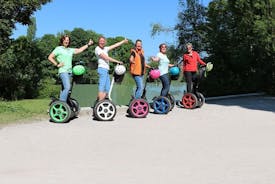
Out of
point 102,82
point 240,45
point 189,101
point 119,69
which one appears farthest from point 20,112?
point 240,45

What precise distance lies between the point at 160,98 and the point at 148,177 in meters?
6.77

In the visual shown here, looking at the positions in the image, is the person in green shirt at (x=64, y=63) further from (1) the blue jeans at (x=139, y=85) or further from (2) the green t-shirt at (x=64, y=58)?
(1) the blue jeans at (x=139, y=85)

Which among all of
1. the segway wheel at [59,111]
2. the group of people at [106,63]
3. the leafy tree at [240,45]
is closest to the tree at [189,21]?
the leafy tree at [240,45]

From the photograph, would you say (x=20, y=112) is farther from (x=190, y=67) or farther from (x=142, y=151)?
(x=142, y=151)

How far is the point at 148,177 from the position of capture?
6371 millimetres

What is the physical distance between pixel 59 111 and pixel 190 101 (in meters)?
4.58

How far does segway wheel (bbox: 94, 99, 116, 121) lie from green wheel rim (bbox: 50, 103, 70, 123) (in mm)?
689

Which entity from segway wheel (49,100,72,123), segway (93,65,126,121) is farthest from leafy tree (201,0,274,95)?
segway wheel (49,100,72,123)

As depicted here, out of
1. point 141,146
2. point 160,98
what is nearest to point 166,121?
point 160,98

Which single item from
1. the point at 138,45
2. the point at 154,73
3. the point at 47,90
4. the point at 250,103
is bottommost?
the point at 250,103

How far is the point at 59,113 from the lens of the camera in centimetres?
1105

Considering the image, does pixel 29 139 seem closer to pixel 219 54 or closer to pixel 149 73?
pixel 149 73

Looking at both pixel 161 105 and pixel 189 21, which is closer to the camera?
pixel 161 105

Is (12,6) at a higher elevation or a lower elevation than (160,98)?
higher
